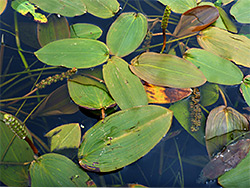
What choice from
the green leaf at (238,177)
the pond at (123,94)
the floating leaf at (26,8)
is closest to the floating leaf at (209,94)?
the pond at (123,94)

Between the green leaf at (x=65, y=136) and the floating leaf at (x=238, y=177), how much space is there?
0.77m

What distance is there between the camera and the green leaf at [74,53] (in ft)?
4.26

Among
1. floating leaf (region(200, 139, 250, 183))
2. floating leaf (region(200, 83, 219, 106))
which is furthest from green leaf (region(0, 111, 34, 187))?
floating leaf (region(200, 83, 219, 106))

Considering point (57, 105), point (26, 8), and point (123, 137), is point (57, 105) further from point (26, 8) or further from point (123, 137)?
point (26, 8)

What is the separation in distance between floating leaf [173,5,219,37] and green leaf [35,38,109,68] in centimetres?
57

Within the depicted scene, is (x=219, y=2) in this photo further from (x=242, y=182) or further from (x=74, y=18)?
(x=242, y=182)

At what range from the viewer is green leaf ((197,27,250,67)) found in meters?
1.40

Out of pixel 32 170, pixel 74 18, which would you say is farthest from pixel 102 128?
pixel 74 18

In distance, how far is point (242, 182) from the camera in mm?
1103

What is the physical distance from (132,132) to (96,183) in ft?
1.03

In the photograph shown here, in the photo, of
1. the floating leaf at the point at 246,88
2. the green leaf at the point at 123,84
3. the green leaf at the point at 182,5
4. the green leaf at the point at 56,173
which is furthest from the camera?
the green leaf at the point at 182,5

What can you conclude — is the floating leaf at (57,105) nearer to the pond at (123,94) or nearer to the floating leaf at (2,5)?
the pond at (123,94)

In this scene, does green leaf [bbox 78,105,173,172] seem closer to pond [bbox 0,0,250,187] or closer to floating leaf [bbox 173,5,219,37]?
pond [bbox 0,0,250,187]

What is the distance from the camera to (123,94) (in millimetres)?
1211
